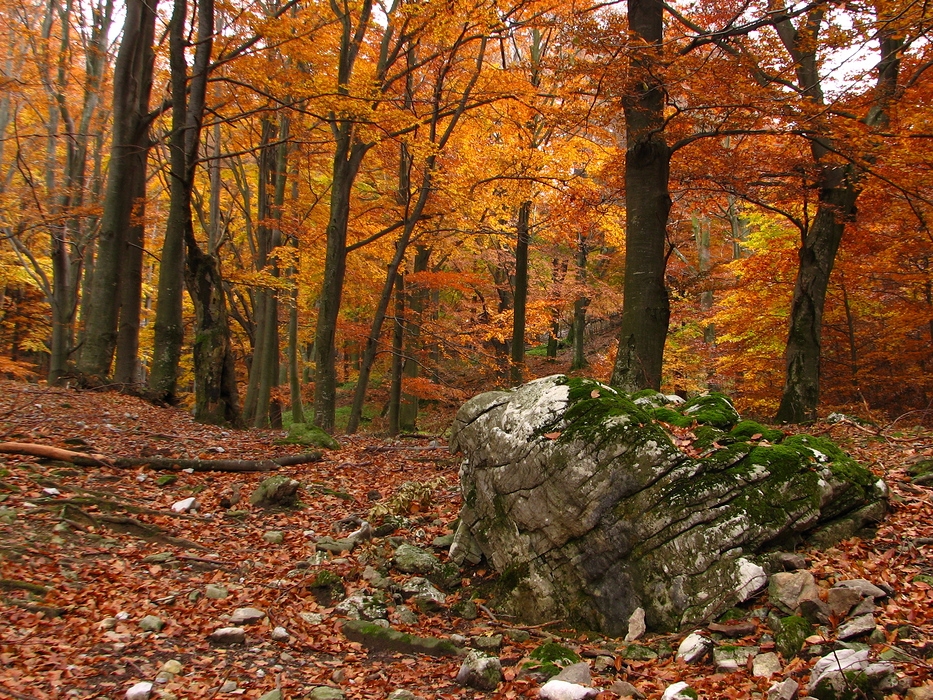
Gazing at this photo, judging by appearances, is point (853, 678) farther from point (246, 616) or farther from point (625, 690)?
point (246, 616)

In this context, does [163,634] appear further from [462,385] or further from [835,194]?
[462,385]

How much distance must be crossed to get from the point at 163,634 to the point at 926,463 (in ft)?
21.9

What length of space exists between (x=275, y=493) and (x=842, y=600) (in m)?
5.66

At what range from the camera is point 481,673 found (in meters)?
3.75

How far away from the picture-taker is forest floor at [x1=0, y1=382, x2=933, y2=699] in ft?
10.7

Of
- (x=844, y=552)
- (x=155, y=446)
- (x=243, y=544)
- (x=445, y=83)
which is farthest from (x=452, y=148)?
(x=844, y=552)

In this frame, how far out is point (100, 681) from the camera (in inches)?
120

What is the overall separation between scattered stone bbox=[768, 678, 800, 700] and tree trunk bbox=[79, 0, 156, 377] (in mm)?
12893

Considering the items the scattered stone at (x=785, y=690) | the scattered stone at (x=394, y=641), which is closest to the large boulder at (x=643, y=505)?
the scattered stone at (x=394, y=641)

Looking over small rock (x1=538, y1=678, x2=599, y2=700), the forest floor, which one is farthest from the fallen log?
small rock (x1=538, y1=678, x2=599, y2=700)

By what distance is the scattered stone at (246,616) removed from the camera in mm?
4176

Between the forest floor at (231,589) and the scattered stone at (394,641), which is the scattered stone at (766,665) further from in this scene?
the scattered stone at (394,641)

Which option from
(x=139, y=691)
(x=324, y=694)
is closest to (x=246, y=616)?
(x=324, y=694)

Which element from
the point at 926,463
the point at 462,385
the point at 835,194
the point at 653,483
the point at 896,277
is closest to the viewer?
the point at 653,483
